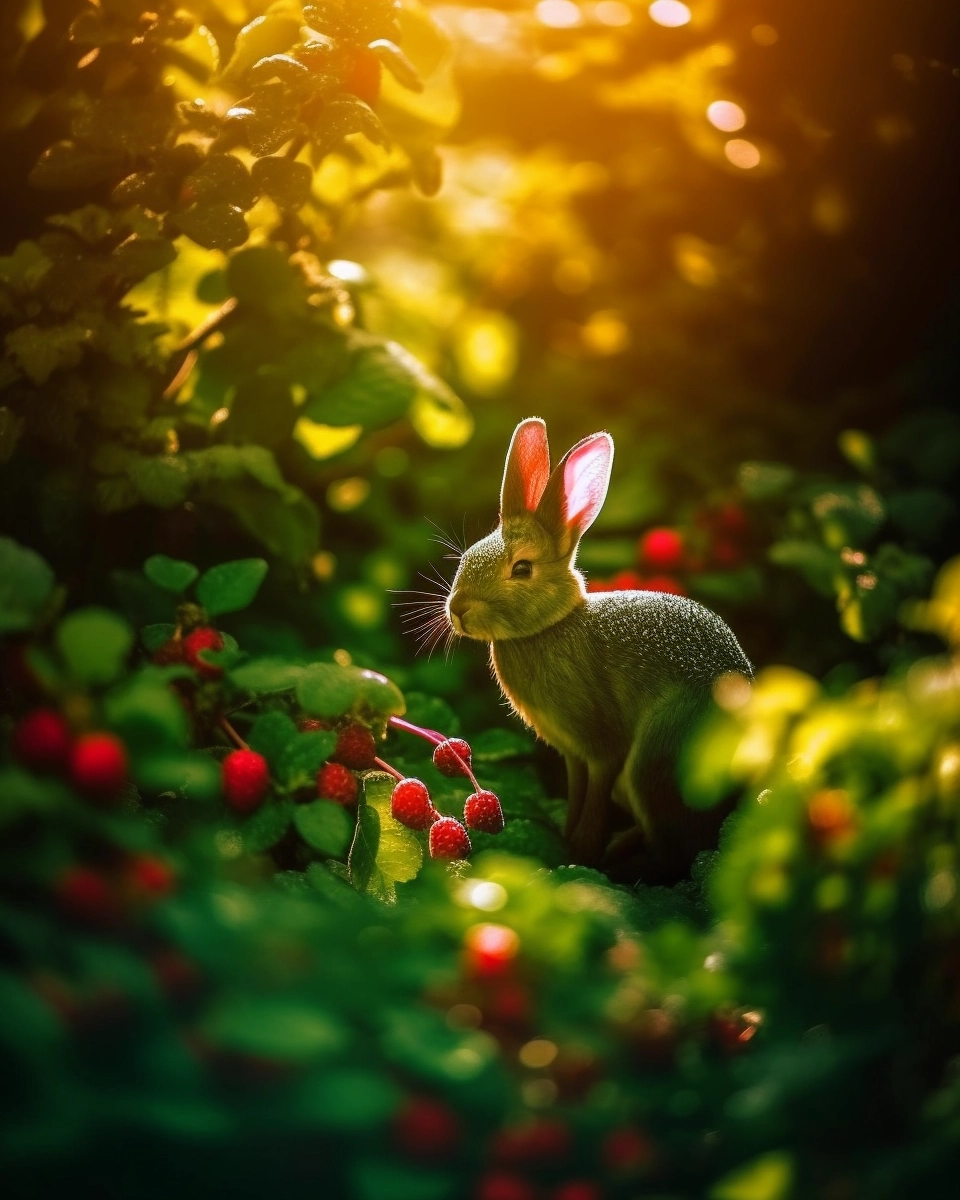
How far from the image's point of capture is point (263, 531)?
232cm

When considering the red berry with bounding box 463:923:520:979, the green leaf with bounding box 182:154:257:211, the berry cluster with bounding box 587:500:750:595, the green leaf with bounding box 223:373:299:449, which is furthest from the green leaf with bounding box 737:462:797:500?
the red berry with bounding box 463:923:520:979

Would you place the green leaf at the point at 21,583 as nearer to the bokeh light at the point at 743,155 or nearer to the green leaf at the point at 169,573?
the green leaf at the point at 169,573

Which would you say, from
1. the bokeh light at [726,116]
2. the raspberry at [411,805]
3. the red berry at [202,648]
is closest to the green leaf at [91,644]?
the red berry at [202,648]

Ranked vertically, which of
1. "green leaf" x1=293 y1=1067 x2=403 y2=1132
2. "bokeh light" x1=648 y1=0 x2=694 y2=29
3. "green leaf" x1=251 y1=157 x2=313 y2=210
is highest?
"bokeh light" x1=648 y1=0 x2=694 y2=29

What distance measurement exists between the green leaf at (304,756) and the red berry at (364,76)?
4.21 feet

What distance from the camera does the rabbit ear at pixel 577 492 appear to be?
6.31 feet

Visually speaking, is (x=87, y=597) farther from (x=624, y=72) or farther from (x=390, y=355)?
(x=624, y=72)

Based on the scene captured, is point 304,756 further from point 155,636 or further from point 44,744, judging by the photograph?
point 44,744

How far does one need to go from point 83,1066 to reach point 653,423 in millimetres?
2777

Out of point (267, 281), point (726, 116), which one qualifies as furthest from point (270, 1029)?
point (726, 116)

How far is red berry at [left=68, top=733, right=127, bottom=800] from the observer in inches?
42.7

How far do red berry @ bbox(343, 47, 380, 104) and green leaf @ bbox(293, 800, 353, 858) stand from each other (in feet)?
4.58

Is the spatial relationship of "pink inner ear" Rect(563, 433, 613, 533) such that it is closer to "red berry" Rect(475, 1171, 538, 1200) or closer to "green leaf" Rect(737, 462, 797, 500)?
"green leaf" Rect(737, 462, 797, 500)

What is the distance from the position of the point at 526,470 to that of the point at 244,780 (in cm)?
76
